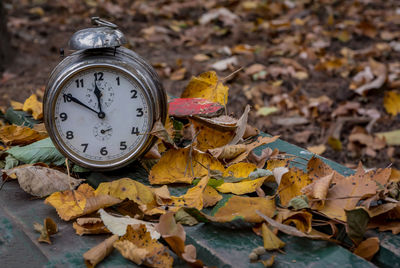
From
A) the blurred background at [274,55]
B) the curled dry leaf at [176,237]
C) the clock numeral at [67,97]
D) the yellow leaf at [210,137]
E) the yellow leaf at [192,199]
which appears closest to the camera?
the curled dry leaf at [176,237]

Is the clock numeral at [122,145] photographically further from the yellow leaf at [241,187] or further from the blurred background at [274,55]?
the blurred background at [274,55]

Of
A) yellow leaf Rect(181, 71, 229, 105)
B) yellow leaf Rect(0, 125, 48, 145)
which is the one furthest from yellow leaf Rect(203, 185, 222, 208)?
yellow leaf Rect(0, 125, 48, 145)

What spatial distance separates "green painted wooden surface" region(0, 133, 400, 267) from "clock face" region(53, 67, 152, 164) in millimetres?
251

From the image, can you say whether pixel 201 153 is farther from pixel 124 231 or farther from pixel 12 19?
pixel 12 19

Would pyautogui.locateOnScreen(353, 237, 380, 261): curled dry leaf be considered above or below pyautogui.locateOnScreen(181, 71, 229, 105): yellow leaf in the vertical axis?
below

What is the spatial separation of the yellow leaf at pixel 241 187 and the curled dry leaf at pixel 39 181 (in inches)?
18.5

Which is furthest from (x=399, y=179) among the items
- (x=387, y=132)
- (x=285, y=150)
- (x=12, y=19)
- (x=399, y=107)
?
(x=12, y=19)

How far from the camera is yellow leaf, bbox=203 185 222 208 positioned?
1.50 m

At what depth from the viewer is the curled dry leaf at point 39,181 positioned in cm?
158

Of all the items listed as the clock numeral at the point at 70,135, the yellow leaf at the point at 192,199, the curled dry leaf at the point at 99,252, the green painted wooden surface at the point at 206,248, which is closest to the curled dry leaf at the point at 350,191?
the green painted wooden surface at the point at 206,248

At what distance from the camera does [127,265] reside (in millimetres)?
1285

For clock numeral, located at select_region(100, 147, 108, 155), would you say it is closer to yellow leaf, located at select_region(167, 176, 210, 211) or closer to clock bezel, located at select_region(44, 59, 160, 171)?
clock bezel, located at select_region(44, 59, 160, 171)

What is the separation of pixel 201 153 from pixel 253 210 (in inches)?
13.9

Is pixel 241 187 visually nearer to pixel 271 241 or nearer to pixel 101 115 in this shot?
pixel 271 241
